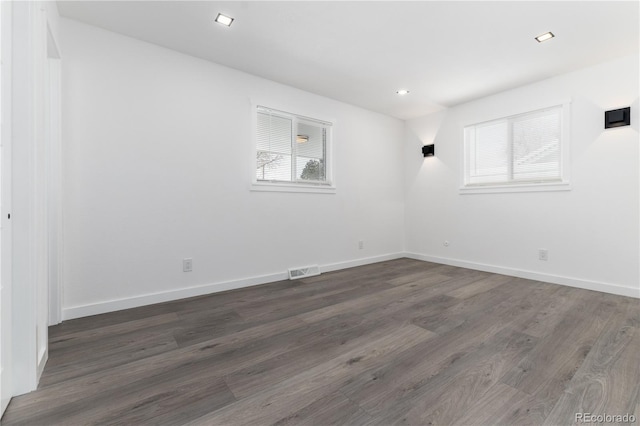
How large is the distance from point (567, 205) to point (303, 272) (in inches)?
131

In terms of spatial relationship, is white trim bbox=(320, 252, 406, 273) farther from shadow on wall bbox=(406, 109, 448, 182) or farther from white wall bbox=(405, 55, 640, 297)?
shadow on wall bbox=(406, 109, 448, 182)

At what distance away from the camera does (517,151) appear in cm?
385

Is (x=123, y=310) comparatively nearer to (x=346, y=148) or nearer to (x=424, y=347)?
(x=424, y=347)

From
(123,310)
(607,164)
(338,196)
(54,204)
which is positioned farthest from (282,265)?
(607,164)

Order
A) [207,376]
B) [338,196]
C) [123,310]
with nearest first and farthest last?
1. [207,376]
2. [123,310]
3. [338,196]

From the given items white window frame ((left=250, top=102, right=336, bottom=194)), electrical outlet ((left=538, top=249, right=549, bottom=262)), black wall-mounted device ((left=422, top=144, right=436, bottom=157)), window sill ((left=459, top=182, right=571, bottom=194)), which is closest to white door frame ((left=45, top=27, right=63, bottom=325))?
white window frame ((left=250, top=102, right=336, bottom=194))

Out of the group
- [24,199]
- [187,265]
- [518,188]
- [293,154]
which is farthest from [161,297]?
[518,188]

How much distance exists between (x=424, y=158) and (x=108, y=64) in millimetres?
4434

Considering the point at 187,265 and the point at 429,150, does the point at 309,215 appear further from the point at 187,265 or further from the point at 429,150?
the point at 429,150

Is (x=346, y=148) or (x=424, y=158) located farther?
(x=424, y=158)

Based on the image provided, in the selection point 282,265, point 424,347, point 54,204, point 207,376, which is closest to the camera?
point 207,376

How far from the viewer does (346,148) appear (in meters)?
4.33

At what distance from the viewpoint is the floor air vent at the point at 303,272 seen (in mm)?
3653

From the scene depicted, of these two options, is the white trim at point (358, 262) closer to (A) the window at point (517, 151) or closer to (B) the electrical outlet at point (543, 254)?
(A) the window at point (517, 151)
